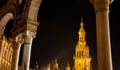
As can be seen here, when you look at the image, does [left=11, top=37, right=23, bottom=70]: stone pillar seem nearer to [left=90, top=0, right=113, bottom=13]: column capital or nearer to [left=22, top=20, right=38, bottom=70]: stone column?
[left=22, top=20, right=38, bottom=70]: stone column

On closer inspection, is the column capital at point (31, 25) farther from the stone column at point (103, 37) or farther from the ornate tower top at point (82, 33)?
the ornate tower top at point (82, 33)

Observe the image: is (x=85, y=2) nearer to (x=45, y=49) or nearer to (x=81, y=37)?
(x=45, y=49)

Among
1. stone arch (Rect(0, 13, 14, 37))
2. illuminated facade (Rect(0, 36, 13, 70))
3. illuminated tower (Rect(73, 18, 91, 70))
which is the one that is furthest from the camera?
illuminated tower (Rect(73, 18, 91, 70))

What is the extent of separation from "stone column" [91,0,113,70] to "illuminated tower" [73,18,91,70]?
2748 cm

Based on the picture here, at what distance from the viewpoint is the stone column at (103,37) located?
6355 millimetres

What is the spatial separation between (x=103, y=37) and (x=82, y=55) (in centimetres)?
3079

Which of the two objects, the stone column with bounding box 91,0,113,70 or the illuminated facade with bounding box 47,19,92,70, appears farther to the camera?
the illuminated facade with bounding box 47,19,92,70

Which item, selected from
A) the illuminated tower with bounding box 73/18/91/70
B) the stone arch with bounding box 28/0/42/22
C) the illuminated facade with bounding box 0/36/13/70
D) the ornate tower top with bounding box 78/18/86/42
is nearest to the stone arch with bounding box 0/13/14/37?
the stone arch with bounding box 28/0/42/22

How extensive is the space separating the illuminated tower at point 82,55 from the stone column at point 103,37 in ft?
90.2

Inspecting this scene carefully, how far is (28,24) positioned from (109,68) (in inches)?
224

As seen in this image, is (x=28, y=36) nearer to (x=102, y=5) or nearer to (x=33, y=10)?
(x=33, y=10)

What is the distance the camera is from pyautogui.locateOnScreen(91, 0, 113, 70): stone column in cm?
636

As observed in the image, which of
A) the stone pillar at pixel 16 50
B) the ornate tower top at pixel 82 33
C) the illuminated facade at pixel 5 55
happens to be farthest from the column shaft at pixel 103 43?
the ornate tower top at pixel 82 33

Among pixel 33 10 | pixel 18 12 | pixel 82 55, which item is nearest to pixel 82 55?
pixel 82 55
